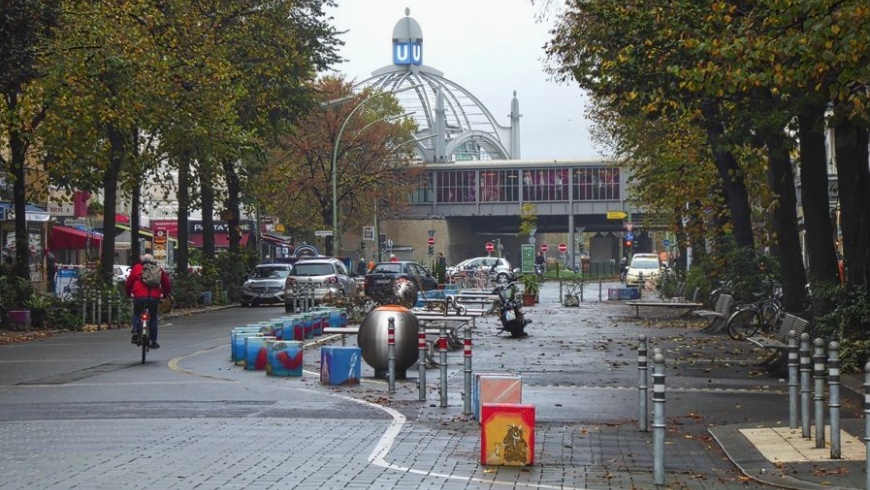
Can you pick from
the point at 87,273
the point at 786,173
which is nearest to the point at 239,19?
the point at 87,273

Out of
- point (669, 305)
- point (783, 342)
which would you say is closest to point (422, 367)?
point (783, 342)

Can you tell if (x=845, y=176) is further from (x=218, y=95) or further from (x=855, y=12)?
(x=218, y=95)

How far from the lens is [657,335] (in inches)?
1316

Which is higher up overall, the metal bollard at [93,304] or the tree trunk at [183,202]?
the tree trunk at [183,202]

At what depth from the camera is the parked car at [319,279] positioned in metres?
45.3

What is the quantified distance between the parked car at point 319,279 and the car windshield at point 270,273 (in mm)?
3599

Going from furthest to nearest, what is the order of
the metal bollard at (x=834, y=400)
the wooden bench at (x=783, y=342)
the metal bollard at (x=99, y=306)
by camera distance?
the metal bollard at (x=99, y=306)
the wooden bench at (x=783, y=342)
the metal bollard at (x=834, y=400)

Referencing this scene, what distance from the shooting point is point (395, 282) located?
37625 millimetres

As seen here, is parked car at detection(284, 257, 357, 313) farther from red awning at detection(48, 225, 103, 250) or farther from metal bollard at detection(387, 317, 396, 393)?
metal bollard at detection(387, 317, 396, 393)

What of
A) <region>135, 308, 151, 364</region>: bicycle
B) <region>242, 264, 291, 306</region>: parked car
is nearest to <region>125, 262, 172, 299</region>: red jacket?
<region>135, 308, 151, 364</region>: bicycle

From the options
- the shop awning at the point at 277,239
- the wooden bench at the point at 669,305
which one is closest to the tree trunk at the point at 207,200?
the wooden bench at the point at 669,305

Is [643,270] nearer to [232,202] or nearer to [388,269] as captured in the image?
[388,269]

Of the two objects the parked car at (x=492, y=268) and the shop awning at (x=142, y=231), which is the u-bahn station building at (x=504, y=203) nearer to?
the parked car at (x=492, y=268)

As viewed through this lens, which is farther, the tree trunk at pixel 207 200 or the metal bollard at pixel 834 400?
the tree trunk at pixel 207 200
